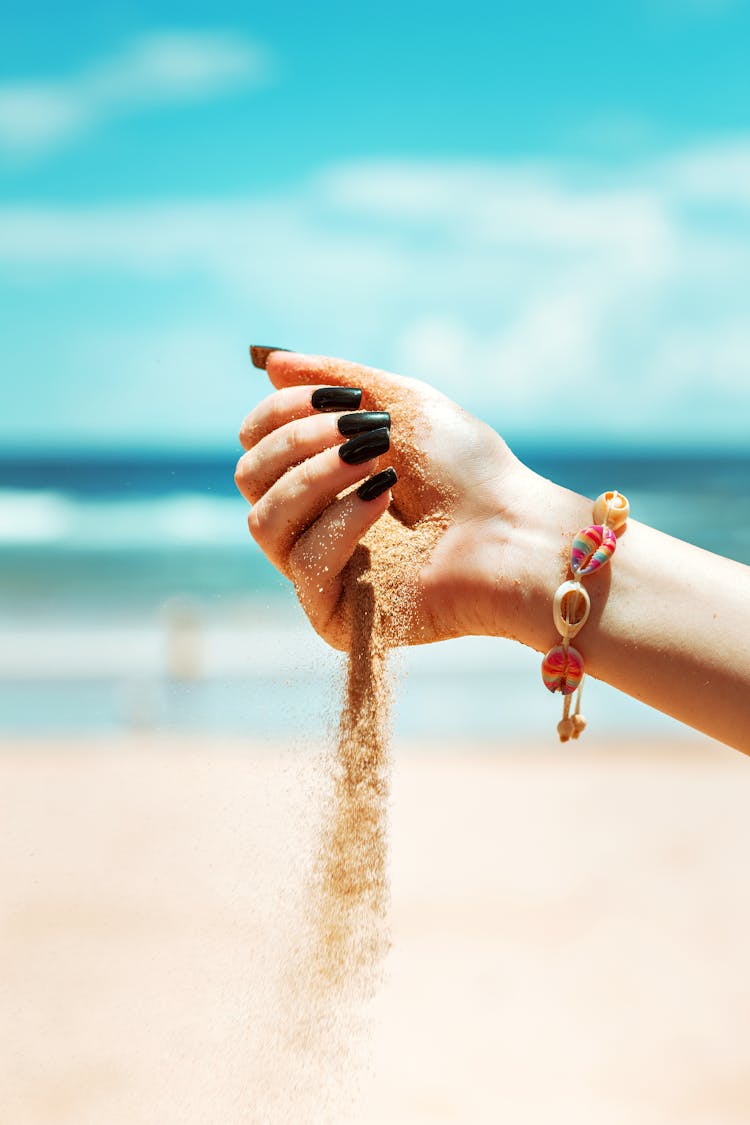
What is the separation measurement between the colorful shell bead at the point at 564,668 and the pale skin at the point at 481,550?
34 millimetres

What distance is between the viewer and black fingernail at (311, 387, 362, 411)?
2195mm

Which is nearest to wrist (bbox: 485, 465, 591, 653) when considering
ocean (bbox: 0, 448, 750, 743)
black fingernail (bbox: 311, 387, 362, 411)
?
ocean (bbox: 0, 448, 750, 743)

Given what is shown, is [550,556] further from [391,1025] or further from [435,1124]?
[391,1025]

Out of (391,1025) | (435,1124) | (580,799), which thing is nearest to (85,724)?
(580,799)

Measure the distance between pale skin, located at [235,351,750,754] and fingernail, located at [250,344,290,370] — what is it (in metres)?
0.04

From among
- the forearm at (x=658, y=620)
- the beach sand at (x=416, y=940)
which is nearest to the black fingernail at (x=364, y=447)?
the forearm at (x=658, y=620)

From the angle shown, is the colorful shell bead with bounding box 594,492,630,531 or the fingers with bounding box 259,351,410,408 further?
the fingers with bounding box 259,351,410,408

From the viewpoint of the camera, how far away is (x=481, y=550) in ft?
7.36

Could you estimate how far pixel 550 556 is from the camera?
218cm

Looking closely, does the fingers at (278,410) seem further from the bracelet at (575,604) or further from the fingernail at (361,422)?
Result: the bracelet at (575,604)

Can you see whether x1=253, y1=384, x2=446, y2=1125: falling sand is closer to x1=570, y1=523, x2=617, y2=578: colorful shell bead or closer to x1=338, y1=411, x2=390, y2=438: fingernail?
x1=338, y1=411, x2=390, y2=438: fingernail

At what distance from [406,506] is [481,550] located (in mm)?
214

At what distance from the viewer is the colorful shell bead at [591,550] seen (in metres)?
2.08

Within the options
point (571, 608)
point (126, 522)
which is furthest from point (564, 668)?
point (126, 522)
